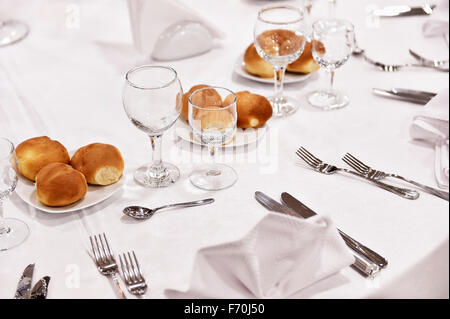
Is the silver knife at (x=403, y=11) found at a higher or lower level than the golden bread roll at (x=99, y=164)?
higher

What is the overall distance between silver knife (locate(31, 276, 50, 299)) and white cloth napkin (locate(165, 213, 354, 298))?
178mm

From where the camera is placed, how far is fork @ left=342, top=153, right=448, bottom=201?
1016 millimetres

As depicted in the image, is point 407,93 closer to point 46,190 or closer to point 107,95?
point 107,95

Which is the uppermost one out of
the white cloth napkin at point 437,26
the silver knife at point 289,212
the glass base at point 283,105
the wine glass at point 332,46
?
the wine glass at point 332,46

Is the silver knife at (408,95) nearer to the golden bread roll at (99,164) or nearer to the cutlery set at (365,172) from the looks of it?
the cutlery set at (365,172)

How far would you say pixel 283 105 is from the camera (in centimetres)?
133

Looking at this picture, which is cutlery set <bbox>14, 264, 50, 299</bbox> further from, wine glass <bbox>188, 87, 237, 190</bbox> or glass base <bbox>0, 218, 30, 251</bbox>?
wine glass <bbox>188, 87, 237, 190</bbox>

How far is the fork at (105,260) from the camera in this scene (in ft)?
2.86

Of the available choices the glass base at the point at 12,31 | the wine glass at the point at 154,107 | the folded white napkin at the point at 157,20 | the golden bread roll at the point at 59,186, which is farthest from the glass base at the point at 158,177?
the glass base at the point at 12,31

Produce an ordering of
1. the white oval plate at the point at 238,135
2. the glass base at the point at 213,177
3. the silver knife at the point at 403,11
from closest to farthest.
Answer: the glass base at the point at 213,177 → the white oval plate at the point at 238,135 → the silver knife at the point at 403,11

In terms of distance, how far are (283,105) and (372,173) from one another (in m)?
0.32

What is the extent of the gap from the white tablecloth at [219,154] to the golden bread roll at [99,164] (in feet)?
0.14

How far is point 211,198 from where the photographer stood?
1.05 m
